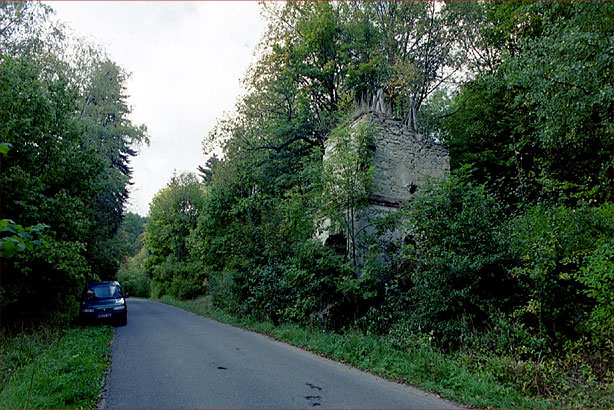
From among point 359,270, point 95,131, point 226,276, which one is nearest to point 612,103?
point 359,270

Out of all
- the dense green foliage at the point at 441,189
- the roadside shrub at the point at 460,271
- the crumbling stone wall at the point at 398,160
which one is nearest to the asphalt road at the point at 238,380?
the dense green foliage at the point at 441,189

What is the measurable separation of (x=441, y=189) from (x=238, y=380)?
6.48 m

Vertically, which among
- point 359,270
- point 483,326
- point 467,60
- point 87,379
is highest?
point 467,60

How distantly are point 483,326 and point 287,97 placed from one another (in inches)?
573

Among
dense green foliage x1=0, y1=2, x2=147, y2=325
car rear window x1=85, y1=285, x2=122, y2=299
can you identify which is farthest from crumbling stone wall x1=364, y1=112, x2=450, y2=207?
car rear window x1=85, y1=285, x2=122, y2=299

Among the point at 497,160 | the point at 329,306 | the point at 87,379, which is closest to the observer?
the point at 87,379

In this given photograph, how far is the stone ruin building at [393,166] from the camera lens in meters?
11.8

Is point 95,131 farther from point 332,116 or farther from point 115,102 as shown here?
point 332,116

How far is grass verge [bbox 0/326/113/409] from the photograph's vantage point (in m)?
5.14

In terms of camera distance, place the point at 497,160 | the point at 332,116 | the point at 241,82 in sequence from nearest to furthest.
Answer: the point at 497,160
the point at 332,116
the point at 241,82

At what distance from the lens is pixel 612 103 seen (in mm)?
8211

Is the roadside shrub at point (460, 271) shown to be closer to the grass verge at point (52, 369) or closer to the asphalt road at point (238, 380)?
the asphalt road at point (238, 380)

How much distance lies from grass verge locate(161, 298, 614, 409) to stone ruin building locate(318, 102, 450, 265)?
3.59 m

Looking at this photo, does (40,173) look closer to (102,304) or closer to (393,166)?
(102,304)
